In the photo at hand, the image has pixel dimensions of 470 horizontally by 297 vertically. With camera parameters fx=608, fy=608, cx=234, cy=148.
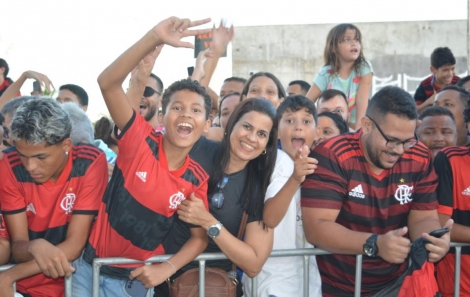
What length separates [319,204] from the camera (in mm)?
4023

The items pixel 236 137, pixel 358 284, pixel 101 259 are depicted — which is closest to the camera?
pixel 101 259

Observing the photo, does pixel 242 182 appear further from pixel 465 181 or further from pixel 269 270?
pixel 465 181

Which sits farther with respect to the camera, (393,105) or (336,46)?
(336,46)

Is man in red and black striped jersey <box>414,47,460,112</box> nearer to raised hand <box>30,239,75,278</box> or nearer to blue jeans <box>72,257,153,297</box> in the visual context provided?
blue jeans <box>72,257,153,297</box>

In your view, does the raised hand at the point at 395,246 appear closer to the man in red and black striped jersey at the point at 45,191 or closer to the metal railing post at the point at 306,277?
the metal railing post at the point at 306,277

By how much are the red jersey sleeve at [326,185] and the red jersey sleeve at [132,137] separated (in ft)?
3.81

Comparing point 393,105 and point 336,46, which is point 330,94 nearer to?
point 336,46

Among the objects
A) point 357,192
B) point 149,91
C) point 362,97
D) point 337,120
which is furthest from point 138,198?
point 362,97

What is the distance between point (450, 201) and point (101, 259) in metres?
2.47

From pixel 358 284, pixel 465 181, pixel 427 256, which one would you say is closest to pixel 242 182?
pixel 358 284

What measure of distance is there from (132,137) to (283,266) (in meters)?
1.37

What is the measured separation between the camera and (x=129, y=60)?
3.64 metres

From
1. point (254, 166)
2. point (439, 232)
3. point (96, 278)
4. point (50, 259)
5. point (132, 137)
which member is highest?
point (132, 137)

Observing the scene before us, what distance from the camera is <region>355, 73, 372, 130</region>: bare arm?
6574 mm
